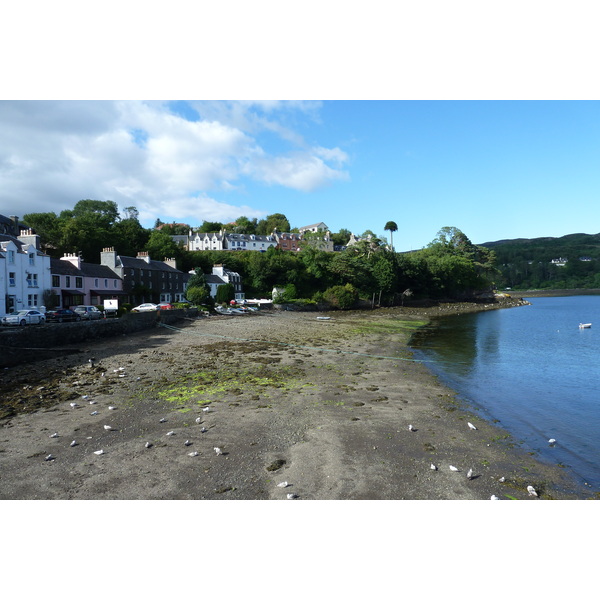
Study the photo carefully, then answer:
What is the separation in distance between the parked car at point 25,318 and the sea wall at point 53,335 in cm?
188

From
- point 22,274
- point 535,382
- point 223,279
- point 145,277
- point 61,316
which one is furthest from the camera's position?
point 223,279

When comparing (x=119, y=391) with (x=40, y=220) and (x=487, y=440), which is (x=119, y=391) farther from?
(x=40, y=220)

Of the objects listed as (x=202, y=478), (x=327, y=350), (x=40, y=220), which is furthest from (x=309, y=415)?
(x=40, y=220)

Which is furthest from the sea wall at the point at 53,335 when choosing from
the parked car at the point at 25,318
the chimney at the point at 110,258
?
the chimney at the point at 110,258

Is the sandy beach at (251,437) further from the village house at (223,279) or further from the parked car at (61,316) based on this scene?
the village house at (223,279)

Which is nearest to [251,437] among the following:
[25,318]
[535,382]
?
[535,382]

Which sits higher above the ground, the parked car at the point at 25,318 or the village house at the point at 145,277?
the village house at the point at 145,277

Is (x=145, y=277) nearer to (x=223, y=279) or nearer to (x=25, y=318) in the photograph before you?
(x=223, y=279)

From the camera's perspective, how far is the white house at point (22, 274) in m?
35.6

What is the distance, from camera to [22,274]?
38.3 meters

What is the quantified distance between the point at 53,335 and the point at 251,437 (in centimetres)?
2377

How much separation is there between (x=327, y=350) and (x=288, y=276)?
50206 mm

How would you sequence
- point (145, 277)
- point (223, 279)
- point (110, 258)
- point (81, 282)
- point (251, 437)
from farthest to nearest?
point (223, 279), point (145, 277), point (110, 258), point (81, 282), point (251, 437)

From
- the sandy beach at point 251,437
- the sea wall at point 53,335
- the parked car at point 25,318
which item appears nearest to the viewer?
the sandy beach at point 251,437
